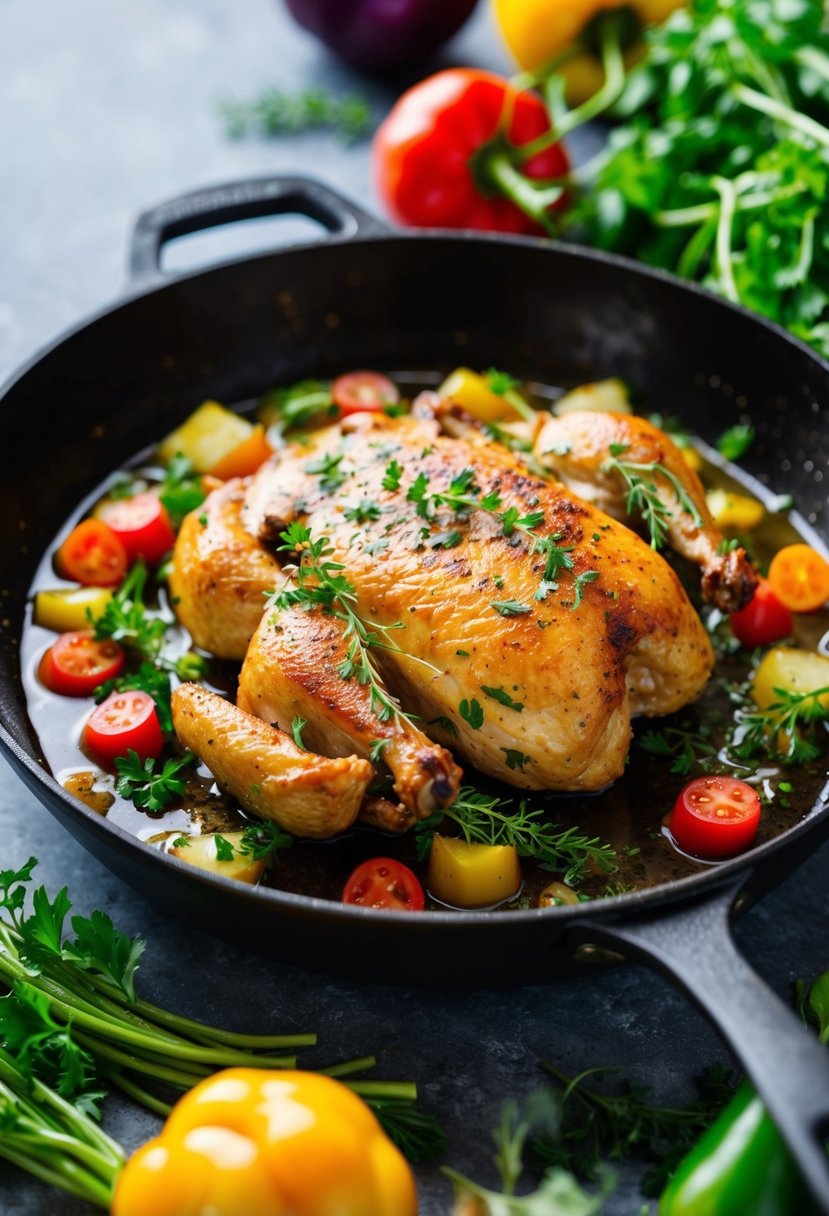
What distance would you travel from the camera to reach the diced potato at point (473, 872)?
2951 mm

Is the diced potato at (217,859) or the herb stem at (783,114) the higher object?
the herb stem at (783,114)

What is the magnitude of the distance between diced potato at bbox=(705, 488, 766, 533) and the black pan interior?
17 centimetres

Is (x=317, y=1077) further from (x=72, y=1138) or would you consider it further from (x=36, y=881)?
(x=36, y=881)

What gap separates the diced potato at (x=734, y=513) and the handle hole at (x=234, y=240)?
225 centimetres

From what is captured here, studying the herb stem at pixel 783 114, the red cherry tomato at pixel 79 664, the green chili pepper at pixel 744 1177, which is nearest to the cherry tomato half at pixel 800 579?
the herb stem at pixel 783 114

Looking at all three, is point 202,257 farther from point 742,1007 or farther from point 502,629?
point 742,1007

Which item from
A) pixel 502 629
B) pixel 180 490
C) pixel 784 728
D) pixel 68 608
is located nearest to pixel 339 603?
pixel 502 629

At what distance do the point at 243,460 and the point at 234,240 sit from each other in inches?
67.6

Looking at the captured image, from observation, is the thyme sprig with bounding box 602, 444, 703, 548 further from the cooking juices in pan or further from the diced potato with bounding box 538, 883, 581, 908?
the diced potato with bounding box 538, 883, 581, 908

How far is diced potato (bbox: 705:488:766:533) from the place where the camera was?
3.93 metres

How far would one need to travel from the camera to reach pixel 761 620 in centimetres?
356

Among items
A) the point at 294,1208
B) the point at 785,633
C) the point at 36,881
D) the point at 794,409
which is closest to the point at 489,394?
the point at 794,409

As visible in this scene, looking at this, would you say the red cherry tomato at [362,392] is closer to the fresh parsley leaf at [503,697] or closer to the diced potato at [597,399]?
the diced potato at [597,399]

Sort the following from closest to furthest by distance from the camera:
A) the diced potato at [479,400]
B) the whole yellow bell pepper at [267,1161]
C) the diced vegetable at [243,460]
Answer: the whole yellow bell pepper at [267,1161] → the diced vegetable at [243,460] → the diced potato at [479,400]
